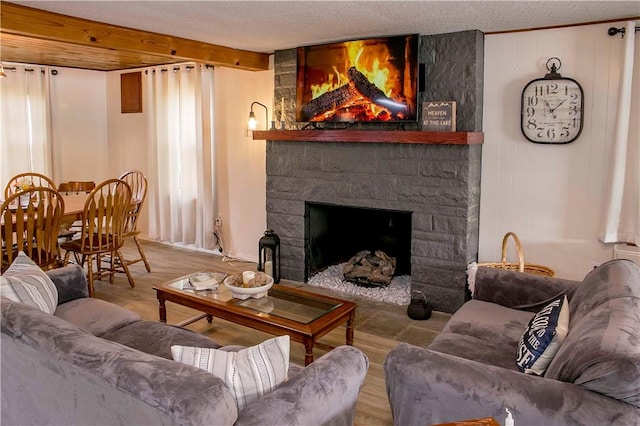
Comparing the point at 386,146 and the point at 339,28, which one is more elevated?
the point at 339,28

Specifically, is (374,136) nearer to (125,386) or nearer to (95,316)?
(95,316)

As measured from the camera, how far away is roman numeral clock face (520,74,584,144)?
377 centimetres

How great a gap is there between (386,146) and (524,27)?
1.31m

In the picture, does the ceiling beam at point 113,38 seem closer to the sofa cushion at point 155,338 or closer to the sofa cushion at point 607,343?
the sofa cushion at point 155,338

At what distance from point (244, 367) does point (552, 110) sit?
10.2ft

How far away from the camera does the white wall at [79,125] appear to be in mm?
6512

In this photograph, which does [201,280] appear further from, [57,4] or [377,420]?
[57,4]

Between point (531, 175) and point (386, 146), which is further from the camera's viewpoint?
point (386, 146)

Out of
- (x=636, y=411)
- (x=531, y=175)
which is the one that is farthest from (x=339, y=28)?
(x=636, y=411)

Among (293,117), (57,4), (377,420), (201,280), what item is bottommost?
(377,420)

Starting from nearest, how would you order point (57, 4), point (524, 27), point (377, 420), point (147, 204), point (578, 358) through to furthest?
point (578, 358)
point (377, 420)
point (57, 4)
point (524, 27)
point (147, 204)

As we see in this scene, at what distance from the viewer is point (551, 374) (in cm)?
190

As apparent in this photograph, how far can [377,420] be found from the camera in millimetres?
2627

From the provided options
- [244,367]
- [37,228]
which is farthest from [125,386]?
[37,228]
